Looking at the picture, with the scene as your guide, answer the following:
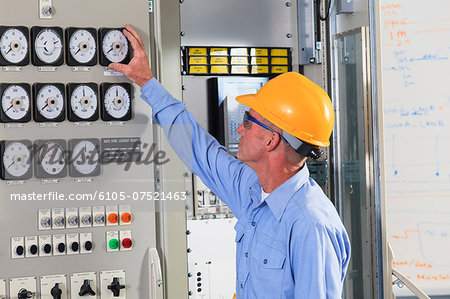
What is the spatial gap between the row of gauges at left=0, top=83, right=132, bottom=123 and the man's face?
55cm

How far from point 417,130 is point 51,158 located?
6.14ft

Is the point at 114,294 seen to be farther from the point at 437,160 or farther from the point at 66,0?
the point at 437,160

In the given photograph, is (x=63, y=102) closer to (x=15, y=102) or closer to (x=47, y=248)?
(x=15, y=102)

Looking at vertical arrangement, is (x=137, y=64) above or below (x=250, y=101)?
above

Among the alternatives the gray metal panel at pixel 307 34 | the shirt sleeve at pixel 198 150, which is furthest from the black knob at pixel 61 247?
the gray metal panel at pixel 307 34

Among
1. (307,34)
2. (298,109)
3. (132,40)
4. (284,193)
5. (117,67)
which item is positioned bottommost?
(284,193)

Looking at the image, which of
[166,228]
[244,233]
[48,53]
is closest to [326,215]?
[244,233]

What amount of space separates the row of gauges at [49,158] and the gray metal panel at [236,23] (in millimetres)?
838

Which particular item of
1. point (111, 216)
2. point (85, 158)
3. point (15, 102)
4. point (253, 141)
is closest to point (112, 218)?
point (111, 216)

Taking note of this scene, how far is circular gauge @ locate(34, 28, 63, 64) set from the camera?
2.08 metres

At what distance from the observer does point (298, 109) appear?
6.02 ft

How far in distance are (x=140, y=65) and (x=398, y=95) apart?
4.66 feet

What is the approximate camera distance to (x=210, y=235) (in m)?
2.64

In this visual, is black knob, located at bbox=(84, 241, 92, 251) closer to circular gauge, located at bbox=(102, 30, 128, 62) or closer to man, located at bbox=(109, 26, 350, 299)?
man, located at bbox=(109, 26, 350, 299)
